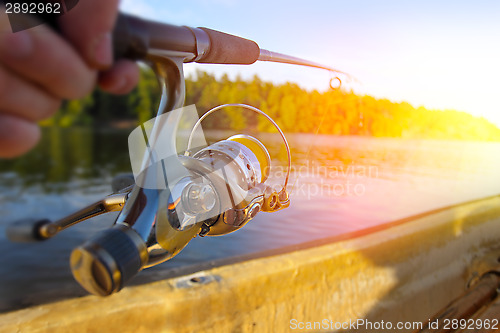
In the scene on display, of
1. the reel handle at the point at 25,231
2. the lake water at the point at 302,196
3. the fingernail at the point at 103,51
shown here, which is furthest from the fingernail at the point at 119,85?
the lake water at the point at 302,196

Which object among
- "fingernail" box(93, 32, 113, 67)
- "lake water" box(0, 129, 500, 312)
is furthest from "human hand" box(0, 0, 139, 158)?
"lake water" box(0, 129, 500, 312)

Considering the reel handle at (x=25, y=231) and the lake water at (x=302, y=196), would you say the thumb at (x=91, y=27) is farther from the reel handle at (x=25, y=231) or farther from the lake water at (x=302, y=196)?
the lake water at (x=302, y=196)

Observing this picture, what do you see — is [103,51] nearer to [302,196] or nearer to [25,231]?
[25,231]

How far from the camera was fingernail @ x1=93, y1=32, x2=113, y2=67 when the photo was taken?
1.23 ft

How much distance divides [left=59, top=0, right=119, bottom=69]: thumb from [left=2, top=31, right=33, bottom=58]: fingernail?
40 mm

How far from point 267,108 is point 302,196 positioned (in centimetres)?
324

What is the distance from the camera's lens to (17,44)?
1.05 ft

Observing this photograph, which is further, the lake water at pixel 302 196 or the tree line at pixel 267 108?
the lake water at pixel 302 196

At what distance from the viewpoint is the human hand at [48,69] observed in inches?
13.2

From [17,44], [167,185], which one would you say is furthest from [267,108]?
[17,44]

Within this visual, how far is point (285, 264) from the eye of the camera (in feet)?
6.68

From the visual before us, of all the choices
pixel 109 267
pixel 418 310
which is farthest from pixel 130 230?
pixel 418 310

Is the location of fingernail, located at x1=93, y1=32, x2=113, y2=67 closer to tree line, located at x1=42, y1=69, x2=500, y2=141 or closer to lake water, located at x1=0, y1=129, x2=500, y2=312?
tree line, located at x1=42, y1=69, x2=500, y2=141

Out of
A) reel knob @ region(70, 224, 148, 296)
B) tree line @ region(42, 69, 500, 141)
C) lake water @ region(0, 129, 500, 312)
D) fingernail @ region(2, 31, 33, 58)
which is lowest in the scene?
lake water @ region(0, 129, 500, 312)
